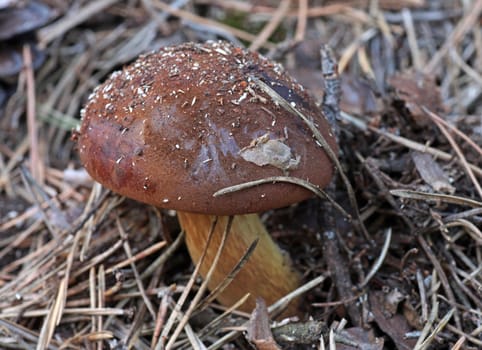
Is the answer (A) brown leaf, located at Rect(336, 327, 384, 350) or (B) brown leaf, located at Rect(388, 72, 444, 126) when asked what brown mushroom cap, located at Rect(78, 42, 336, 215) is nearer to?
(A) brown leaf, located at Rect(336, 327, 384, 350)

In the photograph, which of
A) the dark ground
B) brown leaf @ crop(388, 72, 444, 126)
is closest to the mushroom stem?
the dark ground

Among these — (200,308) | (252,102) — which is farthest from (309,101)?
(200,308)

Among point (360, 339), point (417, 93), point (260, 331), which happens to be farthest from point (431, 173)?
point (260, 331)

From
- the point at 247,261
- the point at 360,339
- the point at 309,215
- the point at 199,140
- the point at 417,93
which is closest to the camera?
the point at 199,140

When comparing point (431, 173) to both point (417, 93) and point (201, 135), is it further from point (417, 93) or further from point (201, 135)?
point (201, 135)

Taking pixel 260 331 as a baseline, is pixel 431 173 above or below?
above

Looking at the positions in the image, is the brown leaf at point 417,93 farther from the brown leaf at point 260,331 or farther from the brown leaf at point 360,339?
the brown leaf at point 260,331

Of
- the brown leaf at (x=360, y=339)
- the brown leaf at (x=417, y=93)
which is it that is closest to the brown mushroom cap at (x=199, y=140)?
the brown leaf at (x=360, y=339)
